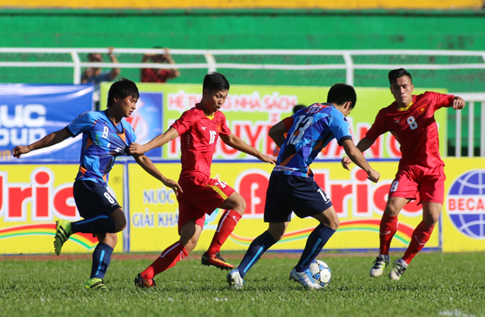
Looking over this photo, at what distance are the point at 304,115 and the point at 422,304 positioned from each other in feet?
6.46

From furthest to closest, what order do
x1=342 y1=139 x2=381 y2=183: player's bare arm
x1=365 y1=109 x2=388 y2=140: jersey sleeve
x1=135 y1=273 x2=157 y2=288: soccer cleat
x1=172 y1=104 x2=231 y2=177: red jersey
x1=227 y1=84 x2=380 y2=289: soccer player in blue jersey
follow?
1. x1=365 y1=109 x2=388 y2=140: jersey sleeve
2. x1=172 y1=104 x2=231 y2=177: red jersey
3. x1=135 y1=273 x2=157 y2=288: soccer cleat
4. x1=227 y1=84 x2=380 y2=289: soccer player in blue jersey
5. x1=342 y1=139 x2=381 y2=183: player's bare arm

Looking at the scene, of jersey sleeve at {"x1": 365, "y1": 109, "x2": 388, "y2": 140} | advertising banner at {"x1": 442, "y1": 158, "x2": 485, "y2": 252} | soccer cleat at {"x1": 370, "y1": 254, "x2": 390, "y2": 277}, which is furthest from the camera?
advertising banner at {"x1": 442, "y1": 158, "x2": 485, "y2": 252}

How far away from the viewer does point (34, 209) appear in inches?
352

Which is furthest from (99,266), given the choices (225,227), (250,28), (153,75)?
(250,28)

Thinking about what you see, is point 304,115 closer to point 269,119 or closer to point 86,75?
point 269,119

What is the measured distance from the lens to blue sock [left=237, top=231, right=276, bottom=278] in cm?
571

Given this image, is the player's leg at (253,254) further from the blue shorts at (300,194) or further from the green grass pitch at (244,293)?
the blue shorts at (300,194)

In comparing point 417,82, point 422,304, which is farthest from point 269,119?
point 422,304

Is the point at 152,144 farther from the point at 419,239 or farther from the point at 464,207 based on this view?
the point at 464,207

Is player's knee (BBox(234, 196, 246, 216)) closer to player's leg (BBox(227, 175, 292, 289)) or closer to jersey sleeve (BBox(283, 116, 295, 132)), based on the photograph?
player's leg (BBox(227, 175, 292, 289))

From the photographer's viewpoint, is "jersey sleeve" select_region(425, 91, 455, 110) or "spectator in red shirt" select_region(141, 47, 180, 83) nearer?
"jersey sleeve" select_region(425, 91, 455, 110)

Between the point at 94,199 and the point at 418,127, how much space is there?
347 centimetres

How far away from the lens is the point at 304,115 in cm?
575

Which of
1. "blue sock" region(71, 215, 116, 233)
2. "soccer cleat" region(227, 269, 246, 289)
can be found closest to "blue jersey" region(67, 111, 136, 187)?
"blue sock" region(71, 215, 116, 233)
